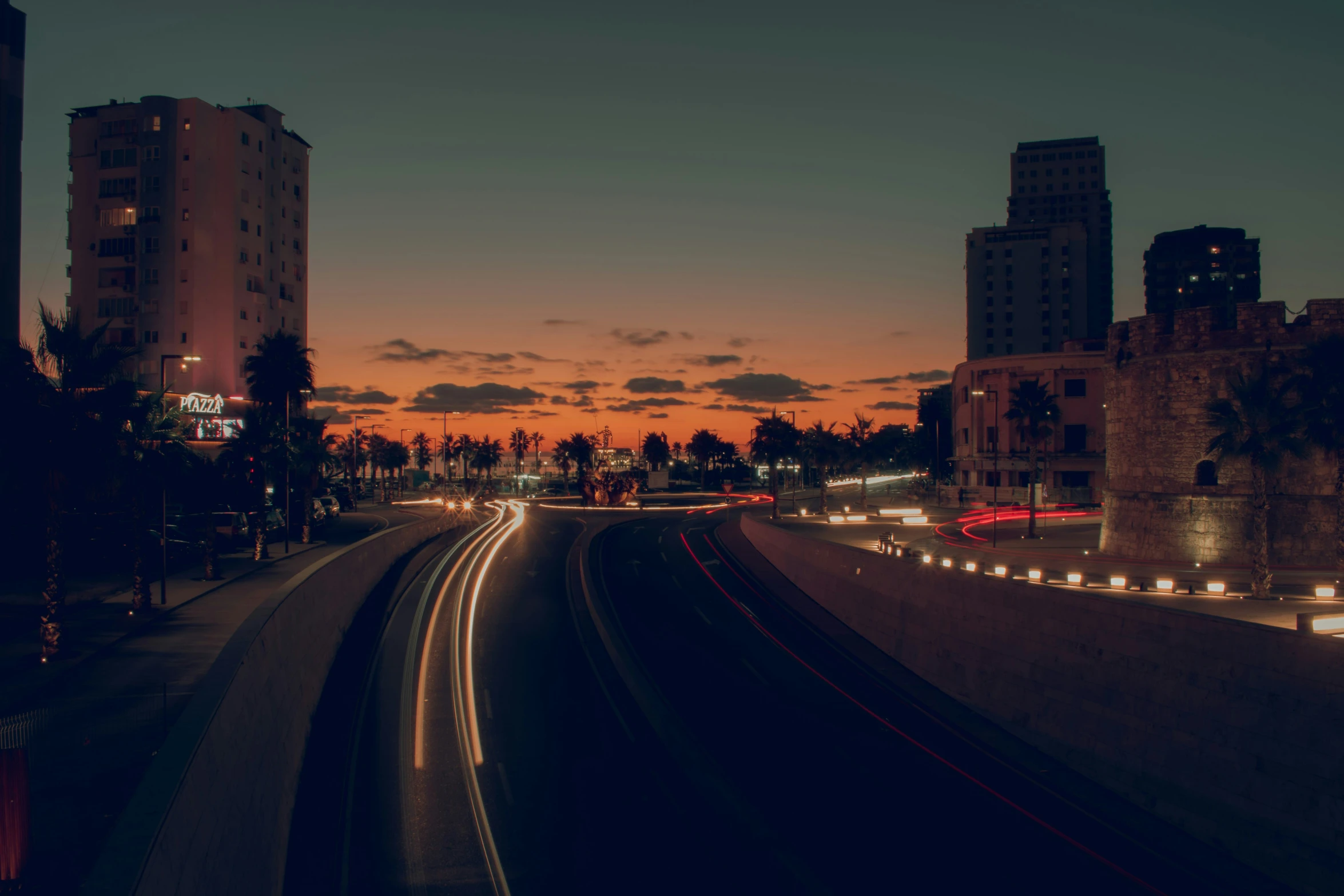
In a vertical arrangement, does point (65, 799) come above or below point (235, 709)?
below

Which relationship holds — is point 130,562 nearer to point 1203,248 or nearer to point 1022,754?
point 1022,754

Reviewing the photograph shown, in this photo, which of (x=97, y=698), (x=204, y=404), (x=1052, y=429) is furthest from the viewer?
(x=1052, y=429)

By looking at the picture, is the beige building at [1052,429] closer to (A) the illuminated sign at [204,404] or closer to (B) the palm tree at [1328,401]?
(B) the palm tree at [1328,401]

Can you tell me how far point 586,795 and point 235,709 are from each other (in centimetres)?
804

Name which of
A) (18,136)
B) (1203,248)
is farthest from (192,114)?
(1203,248)

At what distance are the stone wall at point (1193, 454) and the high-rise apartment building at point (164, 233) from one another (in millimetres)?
86270

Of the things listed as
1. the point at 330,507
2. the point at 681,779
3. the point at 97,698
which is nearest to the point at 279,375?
the point at 330,507

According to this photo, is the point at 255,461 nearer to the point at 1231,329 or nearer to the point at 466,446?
the point at 1231,329

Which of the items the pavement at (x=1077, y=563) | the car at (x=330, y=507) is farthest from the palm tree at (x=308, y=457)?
the pavement at (x=1077, y=563)

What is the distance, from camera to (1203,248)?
200m

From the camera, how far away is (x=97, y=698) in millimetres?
16250

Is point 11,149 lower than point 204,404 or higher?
higher

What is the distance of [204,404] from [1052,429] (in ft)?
250

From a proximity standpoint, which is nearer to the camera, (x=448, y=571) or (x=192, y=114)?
(x=448, y=571)
